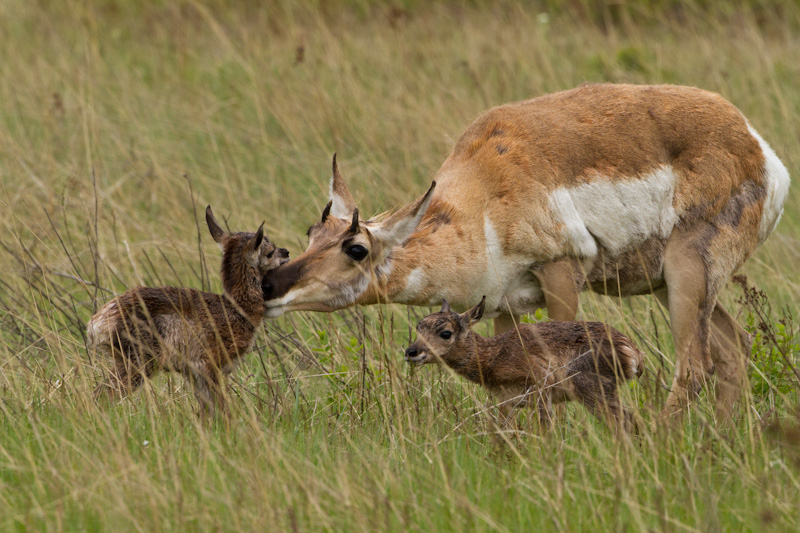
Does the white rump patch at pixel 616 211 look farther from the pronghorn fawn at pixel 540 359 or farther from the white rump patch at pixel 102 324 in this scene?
the white rump patch at pixel 102 324

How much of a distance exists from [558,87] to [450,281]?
610 cm

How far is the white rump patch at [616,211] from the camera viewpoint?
5879mm

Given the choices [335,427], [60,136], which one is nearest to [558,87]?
Result: [60,136]

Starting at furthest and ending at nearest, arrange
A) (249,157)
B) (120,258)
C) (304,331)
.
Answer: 1. (249,157)
2. (120,258)
3. (304,331)

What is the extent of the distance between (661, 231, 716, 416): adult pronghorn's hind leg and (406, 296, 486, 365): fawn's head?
141 centimetres

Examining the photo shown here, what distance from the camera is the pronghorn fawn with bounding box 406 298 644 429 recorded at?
16.6ft

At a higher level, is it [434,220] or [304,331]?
[434,220]

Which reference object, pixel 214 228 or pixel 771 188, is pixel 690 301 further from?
pixel 214 228

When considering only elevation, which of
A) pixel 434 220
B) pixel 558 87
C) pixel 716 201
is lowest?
pixel 558 87

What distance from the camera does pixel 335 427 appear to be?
524 cm

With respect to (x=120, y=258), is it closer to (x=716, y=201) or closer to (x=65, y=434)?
(x=65, y=434)

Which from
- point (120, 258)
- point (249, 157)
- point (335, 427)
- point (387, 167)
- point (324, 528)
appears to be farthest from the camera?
point (249, 157)

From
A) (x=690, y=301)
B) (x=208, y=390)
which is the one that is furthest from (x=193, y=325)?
(x=690, y=301)

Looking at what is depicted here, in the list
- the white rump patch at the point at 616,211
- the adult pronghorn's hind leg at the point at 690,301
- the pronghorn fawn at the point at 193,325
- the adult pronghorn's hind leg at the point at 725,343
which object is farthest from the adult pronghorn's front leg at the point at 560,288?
the pronghorn fawn at the point at 193,325
